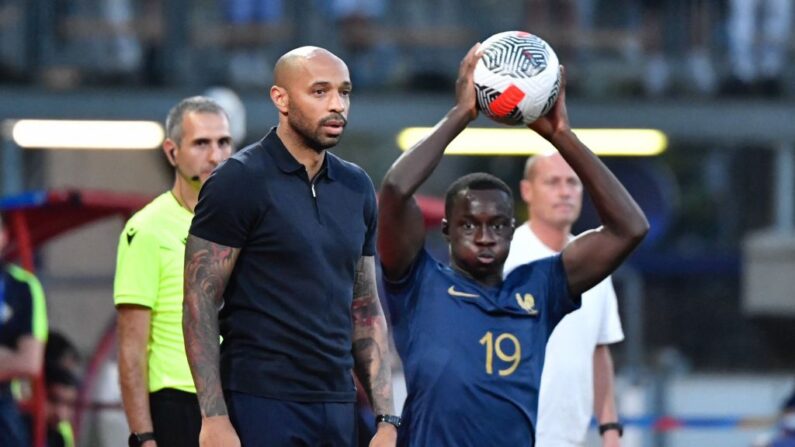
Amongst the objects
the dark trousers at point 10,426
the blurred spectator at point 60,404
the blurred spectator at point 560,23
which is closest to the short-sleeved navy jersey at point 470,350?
the dark trousers at point 10,426

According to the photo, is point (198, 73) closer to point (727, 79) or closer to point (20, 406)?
point (727, 79)

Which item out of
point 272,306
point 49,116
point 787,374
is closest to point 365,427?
point 272,306

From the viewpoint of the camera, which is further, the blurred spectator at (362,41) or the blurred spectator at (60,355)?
the blurred spectator at (362,41)

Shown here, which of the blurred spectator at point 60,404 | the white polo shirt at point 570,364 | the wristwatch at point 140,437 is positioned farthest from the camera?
the blurred spectator at point 60,404

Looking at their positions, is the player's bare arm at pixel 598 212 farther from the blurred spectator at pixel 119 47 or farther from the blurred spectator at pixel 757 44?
the blurred spectator at pixel 757 44

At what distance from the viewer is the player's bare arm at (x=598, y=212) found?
5.83 meters

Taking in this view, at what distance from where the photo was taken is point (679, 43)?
19.1 metres


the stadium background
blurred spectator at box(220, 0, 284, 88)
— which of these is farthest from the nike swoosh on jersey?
blurred spectator at box(220, 0, 284, 88)

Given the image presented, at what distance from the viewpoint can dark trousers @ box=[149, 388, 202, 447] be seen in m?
6.32

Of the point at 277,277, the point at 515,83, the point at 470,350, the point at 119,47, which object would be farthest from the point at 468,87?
the point at 119,47

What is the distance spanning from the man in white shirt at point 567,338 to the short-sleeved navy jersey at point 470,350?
1095 mm

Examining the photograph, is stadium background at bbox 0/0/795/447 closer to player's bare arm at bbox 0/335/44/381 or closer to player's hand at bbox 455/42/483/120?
player's bare arm at bbox 0/335/44/381

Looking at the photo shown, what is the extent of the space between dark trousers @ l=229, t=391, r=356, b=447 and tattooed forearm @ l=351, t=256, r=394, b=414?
266 mm

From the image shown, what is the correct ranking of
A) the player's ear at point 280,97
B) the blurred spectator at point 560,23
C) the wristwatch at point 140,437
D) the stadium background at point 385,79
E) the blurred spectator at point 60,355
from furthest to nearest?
the blurred spectator at point 560,23 → the stadium background at point 385,79 → the blurred spectator at point 60,355 → the wristwatch at point 140,437 → the player's ear at point 280,97
